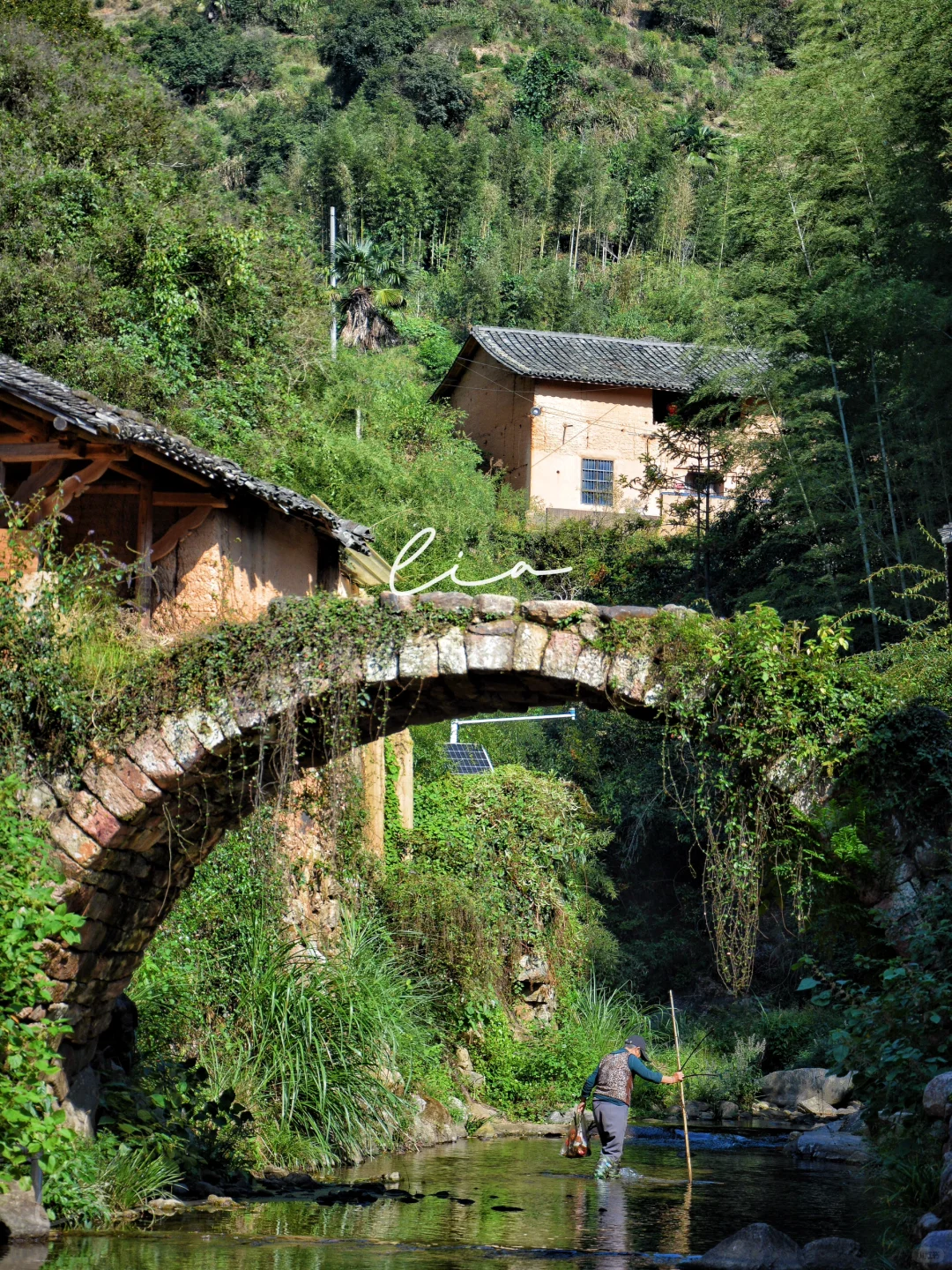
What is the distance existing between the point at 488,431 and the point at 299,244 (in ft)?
42.1

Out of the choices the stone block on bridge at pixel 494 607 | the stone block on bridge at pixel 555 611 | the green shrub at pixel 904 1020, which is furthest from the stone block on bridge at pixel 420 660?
the green shrub at pixel 904 1020

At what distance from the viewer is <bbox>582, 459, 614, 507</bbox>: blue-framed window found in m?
29.9

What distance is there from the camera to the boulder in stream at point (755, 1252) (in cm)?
713

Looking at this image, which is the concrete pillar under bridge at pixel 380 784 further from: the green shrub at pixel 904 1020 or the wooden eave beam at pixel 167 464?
the green shrub at pixel 904 1020

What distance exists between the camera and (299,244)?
19.2 metres

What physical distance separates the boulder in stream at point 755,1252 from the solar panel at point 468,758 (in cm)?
1188

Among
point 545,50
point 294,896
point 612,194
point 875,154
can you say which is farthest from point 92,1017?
point 545,50

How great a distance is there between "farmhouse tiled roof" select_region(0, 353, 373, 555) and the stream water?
232 inches

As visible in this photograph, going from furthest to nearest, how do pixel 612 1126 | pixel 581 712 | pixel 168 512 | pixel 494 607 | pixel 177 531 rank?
pixel 581 712 → pixel 168 512 → pixel 177 531 → pixel 612 1126 → pixel 494 607

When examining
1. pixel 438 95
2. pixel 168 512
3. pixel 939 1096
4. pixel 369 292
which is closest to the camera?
pixel 939 1096

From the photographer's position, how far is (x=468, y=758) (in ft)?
65.6

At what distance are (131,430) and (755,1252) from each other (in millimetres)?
7636

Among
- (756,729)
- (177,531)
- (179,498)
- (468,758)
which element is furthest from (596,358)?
(756,729)

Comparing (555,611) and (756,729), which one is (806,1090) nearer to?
(756,729)
